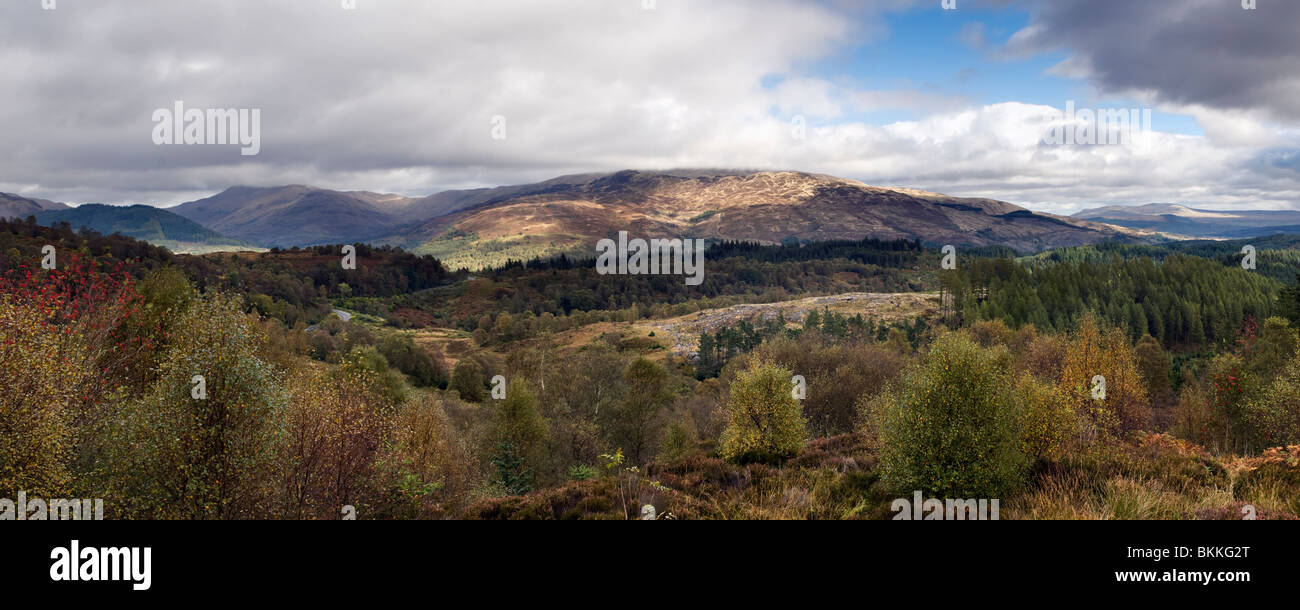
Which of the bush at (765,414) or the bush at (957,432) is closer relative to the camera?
the bush at (957,432)

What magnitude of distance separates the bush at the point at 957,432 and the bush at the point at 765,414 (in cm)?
1552

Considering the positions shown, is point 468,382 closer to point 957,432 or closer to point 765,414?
point 765,414

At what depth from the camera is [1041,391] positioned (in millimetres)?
30672

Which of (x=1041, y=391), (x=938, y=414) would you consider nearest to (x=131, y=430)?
(x=938, y=414)

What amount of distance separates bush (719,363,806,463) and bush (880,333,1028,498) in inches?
611

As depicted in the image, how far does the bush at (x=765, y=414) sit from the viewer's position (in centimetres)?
3284

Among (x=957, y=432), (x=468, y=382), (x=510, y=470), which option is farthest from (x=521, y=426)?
(x=468, y=382)
